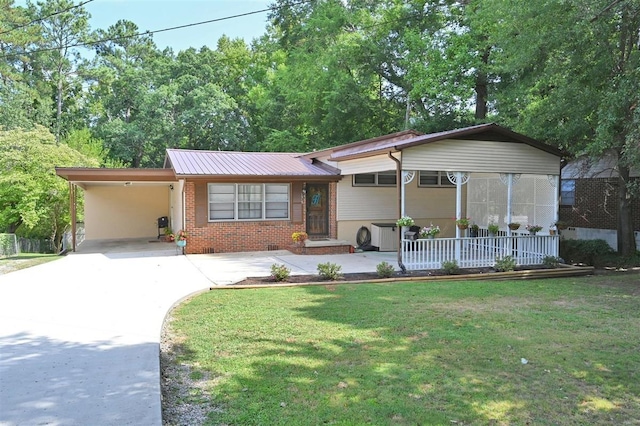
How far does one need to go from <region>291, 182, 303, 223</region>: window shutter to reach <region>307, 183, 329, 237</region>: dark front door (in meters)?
0.40

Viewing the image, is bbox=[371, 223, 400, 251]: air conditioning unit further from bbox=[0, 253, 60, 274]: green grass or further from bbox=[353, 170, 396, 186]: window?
bbox=[0, 253, 60, 274]: green grass

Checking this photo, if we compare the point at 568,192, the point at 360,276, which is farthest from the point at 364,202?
the point at 568,192

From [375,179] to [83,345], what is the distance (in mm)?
12054

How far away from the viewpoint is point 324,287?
29.2ft

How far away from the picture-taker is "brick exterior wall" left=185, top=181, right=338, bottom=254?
1395cm

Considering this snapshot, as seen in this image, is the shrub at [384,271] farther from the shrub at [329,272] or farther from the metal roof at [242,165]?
the metal roof at [242,165]

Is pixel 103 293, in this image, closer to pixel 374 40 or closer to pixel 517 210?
pixel 517 210

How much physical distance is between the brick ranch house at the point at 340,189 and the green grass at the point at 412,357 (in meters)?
4.85

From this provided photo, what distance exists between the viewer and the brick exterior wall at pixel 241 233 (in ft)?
45.8

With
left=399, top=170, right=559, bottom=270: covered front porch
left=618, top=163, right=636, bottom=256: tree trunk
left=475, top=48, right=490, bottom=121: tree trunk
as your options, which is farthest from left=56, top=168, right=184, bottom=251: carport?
left=618, top=163, right=636, bottom=256: tree trunk

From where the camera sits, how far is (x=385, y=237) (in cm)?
1511

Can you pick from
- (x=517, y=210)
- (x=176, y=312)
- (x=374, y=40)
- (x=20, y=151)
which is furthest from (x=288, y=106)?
(x=176, y=312)

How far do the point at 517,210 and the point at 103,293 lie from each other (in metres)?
12.4

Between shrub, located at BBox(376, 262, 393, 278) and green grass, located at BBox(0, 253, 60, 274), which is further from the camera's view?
green grass, located at BBox(0, 253, 60, 274)
